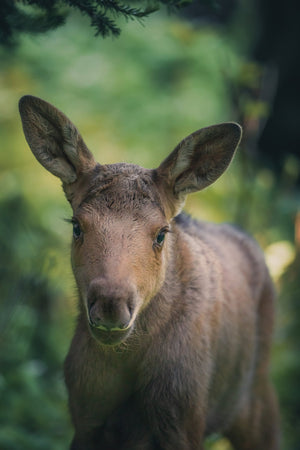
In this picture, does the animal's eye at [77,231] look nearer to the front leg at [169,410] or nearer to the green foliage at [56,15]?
the front leg at [169,410]

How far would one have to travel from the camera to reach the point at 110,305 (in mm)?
3391

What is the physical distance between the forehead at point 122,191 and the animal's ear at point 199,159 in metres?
0.17

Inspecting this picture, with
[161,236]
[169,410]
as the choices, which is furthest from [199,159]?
[169,410]

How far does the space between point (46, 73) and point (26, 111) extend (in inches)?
371

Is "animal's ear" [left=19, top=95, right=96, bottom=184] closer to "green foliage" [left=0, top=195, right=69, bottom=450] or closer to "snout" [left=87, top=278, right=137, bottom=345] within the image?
"snout" [left=87, top=278, right=137, bottom=345]

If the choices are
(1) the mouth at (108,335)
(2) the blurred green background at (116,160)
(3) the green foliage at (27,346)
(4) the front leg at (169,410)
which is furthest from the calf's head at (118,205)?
(3) the green foliage at (27,346)

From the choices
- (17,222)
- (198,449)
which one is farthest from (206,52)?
(198,449)

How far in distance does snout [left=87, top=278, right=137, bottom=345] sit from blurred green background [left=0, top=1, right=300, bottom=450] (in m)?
1.26

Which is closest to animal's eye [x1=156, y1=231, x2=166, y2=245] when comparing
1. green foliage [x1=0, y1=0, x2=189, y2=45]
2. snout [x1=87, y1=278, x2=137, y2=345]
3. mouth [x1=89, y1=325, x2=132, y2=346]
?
snout [x1=87, y1=278, x2=137, y2=345]

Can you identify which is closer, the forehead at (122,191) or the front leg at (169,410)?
the forehead at (122,191)

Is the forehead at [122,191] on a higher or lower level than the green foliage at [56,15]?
lower

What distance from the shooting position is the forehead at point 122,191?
4000mm

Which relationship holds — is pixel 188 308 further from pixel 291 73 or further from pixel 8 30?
pixel 291 73

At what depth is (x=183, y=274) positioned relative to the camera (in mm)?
4641
